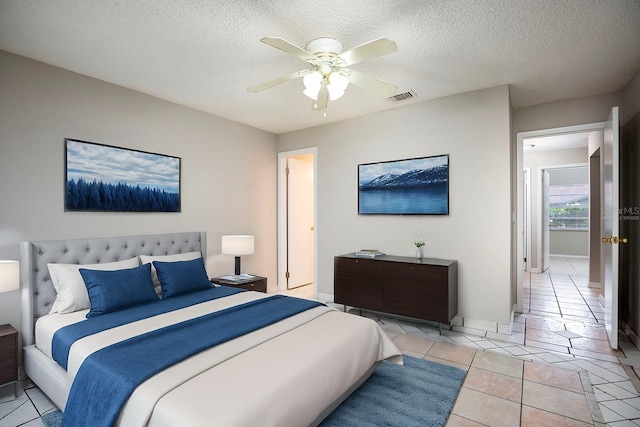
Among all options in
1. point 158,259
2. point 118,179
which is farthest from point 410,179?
point 118,179

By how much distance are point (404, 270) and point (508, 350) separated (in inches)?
48.4

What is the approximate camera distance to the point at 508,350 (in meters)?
3.15

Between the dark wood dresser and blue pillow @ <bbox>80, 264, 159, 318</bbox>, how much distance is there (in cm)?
222

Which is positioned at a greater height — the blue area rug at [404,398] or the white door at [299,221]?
the white door at [299,221]

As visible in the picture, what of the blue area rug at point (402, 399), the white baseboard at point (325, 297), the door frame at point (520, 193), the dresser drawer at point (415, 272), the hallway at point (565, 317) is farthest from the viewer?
the white baseboard at point (325, 297)

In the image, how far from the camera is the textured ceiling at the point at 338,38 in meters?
2.14

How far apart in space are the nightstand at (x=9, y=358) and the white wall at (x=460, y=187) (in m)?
3.55

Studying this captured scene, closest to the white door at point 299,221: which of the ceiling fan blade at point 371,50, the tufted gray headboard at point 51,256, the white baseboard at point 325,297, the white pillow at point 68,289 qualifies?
the white baseboard at point 325,297

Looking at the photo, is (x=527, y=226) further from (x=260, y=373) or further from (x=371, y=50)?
(x=260, y=373)

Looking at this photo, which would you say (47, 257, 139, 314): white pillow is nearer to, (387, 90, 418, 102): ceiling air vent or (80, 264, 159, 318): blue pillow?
(80, 264, 159, 318): blue pillow

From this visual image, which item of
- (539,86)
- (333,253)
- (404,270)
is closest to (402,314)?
(404,270)

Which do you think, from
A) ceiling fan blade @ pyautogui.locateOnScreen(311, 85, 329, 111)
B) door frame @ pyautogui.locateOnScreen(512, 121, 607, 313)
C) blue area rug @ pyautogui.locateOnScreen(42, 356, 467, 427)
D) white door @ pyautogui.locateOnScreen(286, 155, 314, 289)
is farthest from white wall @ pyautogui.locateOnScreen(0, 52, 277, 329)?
door frame @ pyautogui.locateOnScreen(512, 121, 607, 313)

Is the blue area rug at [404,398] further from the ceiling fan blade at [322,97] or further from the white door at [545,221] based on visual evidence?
the white door at [545,221]

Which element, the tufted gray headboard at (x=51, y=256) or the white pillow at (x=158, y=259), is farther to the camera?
the white pillow at (x=158, y=259)
